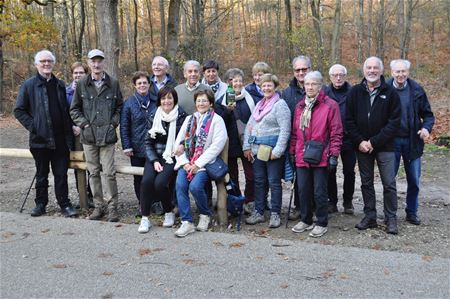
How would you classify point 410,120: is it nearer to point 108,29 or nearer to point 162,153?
point 162,153

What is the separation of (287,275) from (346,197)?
2403 millimetres

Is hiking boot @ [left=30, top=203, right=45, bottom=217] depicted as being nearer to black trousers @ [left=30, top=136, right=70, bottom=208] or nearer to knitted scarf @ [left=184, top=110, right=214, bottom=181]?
black trousers @ [left=30, top=136, right=70, bottom=208]

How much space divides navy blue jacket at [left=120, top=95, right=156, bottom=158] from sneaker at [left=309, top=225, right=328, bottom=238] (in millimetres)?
2530

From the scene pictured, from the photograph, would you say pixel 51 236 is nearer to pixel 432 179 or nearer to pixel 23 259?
pixel 23 259

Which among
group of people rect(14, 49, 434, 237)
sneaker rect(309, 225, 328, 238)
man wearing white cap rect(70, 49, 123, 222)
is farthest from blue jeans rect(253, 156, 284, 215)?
man wearing white cap rect(70, 49, 123, 222)

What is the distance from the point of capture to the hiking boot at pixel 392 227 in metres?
5.41

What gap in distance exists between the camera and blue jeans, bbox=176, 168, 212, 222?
5.61m

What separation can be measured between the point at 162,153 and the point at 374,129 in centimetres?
267

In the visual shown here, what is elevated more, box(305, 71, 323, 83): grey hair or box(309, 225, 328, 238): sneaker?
box(305, 71, 323, 83): grey hair

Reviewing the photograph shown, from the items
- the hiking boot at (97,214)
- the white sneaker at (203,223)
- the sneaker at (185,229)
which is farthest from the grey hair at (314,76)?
the hiking boot at (97,214)

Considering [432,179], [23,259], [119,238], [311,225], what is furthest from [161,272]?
[432,179]

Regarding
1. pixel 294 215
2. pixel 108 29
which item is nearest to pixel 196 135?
pixel 294 215

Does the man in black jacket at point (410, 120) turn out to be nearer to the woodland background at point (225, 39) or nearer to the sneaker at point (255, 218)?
the sneaker at point (255, 218)

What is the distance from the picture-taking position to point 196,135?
227 inches
